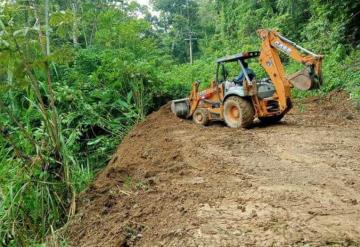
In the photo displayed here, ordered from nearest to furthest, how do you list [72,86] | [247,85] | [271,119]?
[247,85]
[271,119]
[72,86]

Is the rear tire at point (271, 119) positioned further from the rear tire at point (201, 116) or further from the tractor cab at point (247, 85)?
the rear tire at point (201, 116)

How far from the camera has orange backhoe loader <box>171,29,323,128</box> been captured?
8039mm

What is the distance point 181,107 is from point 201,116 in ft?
3.34

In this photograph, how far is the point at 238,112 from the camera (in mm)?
8883

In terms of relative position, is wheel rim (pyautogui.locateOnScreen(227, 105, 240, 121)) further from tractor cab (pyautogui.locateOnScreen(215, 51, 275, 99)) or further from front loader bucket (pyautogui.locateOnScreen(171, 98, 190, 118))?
front loader bucket (pyautogui.locateOnScreen(171, 98, 190, 118))

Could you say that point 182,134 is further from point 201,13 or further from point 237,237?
point 201,13

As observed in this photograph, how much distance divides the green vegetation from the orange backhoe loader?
254cm

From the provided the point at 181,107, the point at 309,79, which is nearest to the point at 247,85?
the point at 309,79

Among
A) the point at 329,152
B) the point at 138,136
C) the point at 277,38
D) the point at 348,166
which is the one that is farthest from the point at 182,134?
the point at 348,166

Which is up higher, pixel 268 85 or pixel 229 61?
pixel 229 61

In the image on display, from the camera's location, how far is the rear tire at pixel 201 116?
10.2 metres

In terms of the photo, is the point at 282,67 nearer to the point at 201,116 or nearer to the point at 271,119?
the point at 271,119

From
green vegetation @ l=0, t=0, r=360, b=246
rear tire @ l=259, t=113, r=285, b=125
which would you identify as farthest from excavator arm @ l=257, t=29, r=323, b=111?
green vegetation @ l=0, t=0, r=360, b=246

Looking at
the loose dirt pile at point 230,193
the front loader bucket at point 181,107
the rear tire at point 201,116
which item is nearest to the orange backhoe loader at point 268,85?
the rear tire at point 201,116
